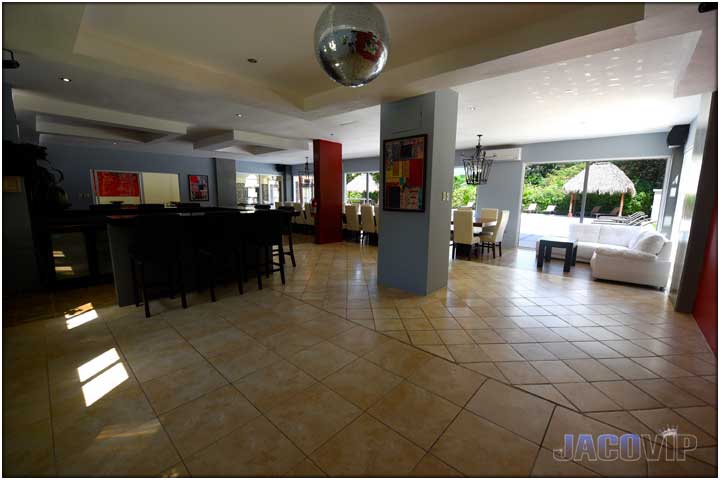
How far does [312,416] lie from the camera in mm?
1616

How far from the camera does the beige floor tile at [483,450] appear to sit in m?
1.30

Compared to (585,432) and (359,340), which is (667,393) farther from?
(359,340)

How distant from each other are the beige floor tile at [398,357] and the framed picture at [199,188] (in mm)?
9923

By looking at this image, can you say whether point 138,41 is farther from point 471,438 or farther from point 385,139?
point 471,438

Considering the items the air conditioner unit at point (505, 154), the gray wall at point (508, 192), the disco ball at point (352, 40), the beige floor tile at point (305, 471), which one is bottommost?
the beige floor tile at point (305, 471)

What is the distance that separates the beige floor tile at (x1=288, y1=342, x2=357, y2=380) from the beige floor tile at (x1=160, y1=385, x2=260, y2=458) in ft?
1.49

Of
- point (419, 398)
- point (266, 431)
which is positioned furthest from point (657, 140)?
point (266, 431)

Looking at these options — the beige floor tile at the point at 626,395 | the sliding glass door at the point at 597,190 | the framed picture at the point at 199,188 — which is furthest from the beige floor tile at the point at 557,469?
the framed picture at the point at 199,188

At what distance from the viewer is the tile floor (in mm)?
1358

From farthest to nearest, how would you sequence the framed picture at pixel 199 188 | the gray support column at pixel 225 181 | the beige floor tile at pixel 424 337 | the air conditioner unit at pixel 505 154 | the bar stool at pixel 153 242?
1. the gray support column at pixel 225 181
2. the framed picture at pixel 199 188
3. the air conditioner unit at pixel 505 154
4. the bar stool at pixel 153 242
5. the beige floor tile at pixel 424 337

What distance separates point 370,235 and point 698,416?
5.97 meters

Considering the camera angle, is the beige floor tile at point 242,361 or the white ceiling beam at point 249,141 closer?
the beige floor tile at point 242,361

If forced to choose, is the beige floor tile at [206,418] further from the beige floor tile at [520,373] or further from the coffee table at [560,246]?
the coffee table at [560,246]

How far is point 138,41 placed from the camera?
2.63 metres
